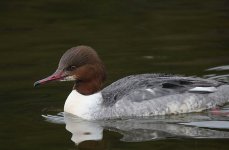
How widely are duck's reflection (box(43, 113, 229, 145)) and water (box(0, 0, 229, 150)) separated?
1cm

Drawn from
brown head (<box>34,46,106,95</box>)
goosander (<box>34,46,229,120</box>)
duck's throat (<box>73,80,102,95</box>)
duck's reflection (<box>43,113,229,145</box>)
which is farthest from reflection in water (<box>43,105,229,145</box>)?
brown head (<box>34,46,106,95</box>)

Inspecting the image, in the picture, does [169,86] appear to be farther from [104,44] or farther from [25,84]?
[104,44]

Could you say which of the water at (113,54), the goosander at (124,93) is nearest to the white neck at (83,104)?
the goosander at (124,93)

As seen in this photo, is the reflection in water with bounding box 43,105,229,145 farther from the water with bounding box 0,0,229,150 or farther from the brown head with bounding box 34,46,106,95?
the brown head with bounding box 34,46,106,95

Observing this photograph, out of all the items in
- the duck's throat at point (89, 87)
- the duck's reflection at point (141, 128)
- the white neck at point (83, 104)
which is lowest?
the duck's reflection at point (141, 128)

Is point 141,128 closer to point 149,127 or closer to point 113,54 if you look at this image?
point 149,127

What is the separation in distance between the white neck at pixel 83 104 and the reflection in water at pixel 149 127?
0.32ft

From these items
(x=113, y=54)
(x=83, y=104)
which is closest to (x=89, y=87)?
(x=83, y=104)

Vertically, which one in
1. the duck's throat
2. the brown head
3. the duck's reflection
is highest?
the brown head

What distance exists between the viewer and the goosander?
11.9m

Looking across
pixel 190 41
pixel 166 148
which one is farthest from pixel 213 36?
pixel 166 148

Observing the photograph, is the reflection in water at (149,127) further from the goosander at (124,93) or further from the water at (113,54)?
the goosander at (124,93)

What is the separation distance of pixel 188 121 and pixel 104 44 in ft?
15.6

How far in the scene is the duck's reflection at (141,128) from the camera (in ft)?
35.4
